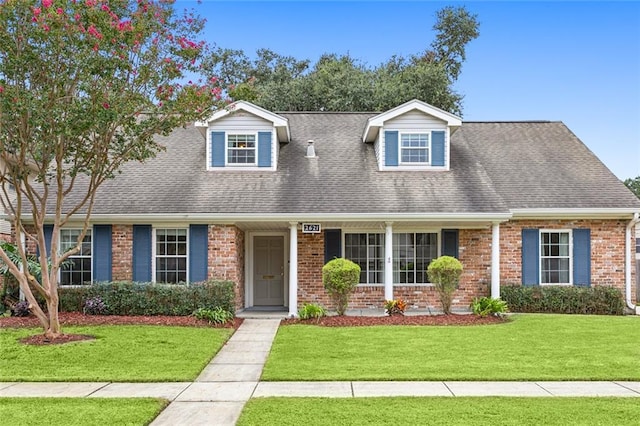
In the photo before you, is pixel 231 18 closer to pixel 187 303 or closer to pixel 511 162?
pixel 187 303

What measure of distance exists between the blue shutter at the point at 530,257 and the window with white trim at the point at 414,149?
3408 mm

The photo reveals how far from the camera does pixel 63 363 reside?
9266 mm

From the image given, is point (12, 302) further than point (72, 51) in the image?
Yes

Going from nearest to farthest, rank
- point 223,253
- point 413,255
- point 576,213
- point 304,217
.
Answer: point 304,217, point 223,253, point 576,213, point 413,255

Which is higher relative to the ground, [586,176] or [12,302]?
[586,176]

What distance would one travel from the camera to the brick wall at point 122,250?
15391mm

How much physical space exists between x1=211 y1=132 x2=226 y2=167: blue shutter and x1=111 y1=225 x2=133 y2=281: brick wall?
9.85 feet

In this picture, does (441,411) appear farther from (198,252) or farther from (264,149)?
(264,149)

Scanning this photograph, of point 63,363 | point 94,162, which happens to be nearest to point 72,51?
point 94,162

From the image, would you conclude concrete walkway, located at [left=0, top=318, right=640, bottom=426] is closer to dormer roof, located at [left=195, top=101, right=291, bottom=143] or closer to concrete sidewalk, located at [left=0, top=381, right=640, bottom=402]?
concrete sidewalk, located at [left=0, top=381, right=640, bottom=402]

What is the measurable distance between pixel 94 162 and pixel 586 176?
13.2m

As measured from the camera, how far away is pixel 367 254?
1658 centimetres

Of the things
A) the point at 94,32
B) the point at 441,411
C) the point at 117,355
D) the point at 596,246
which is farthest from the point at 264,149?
the point at 441,411

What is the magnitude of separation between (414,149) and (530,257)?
168 inches
